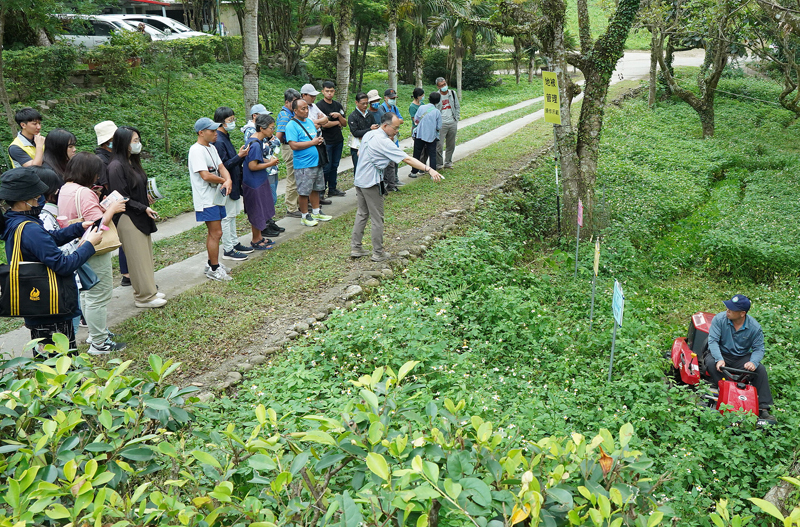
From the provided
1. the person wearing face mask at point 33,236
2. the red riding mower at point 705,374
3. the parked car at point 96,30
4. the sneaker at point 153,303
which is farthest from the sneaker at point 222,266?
the parked car at point 96,30

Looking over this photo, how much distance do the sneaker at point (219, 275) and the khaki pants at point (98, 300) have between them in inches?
64.8

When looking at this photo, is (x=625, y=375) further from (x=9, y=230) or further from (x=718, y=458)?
(x=9, y=230)

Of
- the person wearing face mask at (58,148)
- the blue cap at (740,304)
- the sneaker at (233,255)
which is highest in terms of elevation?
the person wearing face mask at (58,148)

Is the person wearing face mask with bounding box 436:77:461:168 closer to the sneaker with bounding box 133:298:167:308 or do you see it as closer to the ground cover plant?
the ground cover plant

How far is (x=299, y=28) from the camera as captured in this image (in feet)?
77.5

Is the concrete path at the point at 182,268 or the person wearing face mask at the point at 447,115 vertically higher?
the person wearing face mask at the point at 447,115

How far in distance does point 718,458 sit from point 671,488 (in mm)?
820

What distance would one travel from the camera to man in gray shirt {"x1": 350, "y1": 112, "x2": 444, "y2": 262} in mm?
7328

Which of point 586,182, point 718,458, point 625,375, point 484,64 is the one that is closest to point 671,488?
point 718,458

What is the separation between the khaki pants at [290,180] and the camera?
31.5 ft

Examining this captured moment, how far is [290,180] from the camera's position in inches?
382

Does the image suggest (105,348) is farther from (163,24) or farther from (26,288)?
(163,24)

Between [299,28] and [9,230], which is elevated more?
[299,28]

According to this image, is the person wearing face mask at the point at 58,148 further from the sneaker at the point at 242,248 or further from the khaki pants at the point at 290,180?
the khaki pants at the point at 290,180
